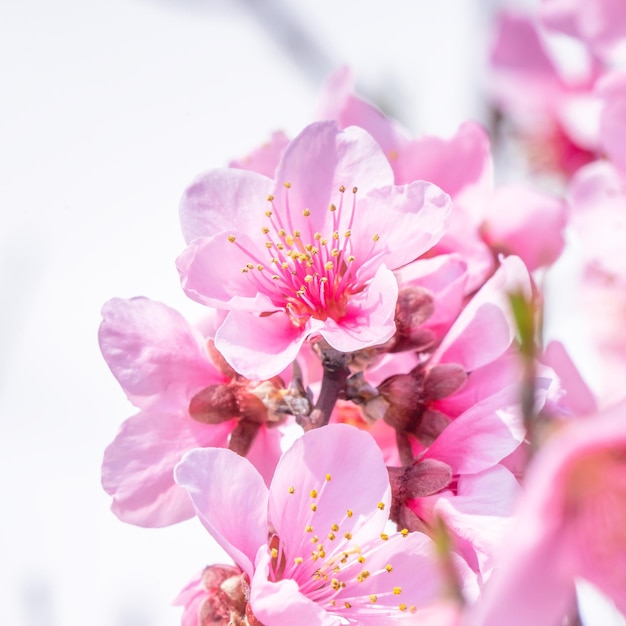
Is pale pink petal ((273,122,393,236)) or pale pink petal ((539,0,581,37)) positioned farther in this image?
pale pink petal ((539,0,581,37))

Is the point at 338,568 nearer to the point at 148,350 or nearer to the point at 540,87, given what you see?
the point at 148,350

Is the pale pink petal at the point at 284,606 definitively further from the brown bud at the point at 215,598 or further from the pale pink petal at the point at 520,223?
Result: the pale pink petal at the point at 520,223

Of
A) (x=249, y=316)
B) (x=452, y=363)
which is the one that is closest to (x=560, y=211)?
(x=452, y=363)

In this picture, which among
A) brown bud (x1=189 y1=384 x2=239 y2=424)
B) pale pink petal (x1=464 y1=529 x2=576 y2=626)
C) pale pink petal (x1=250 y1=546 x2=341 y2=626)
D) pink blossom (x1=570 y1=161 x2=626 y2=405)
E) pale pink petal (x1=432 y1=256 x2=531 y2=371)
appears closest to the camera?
pale pink petal (x1=464 y1=529 x2=576 y2=626)

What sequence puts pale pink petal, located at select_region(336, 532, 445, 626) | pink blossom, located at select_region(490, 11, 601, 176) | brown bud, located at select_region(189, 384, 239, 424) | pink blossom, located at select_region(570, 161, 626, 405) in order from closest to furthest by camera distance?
pale pink petal, located at select_region(336, 532, 445, 626)
brown bud, located at select_region(189, 384, 239, 424)
pink blossom, located at select_region(570, 161, 626, 405)
pink blossom, located at select_region(490, 11, 601, 176)

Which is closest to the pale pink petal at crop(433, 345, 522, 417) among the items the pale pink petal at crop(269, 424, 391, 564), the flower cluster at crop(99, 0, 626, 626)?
the flower cluster at crop(99, 0, 626, 626)

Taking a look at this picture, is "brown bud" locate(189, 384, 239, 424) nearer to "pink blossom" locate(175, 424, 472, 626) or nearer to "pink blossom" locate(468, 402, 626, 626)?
"pink blossom" locate(175, 424, 472, 626)

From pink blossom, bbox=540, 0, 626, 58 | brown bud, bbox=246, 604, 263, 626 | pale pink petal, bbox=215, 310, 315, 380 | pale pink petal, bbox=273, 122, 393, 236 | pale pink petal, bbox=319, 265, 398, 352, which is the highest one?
pale pink petal, bbox=273, 122, 393, 236

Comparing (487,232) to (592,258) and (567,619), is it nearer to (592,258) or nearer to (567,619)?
(592,258)
